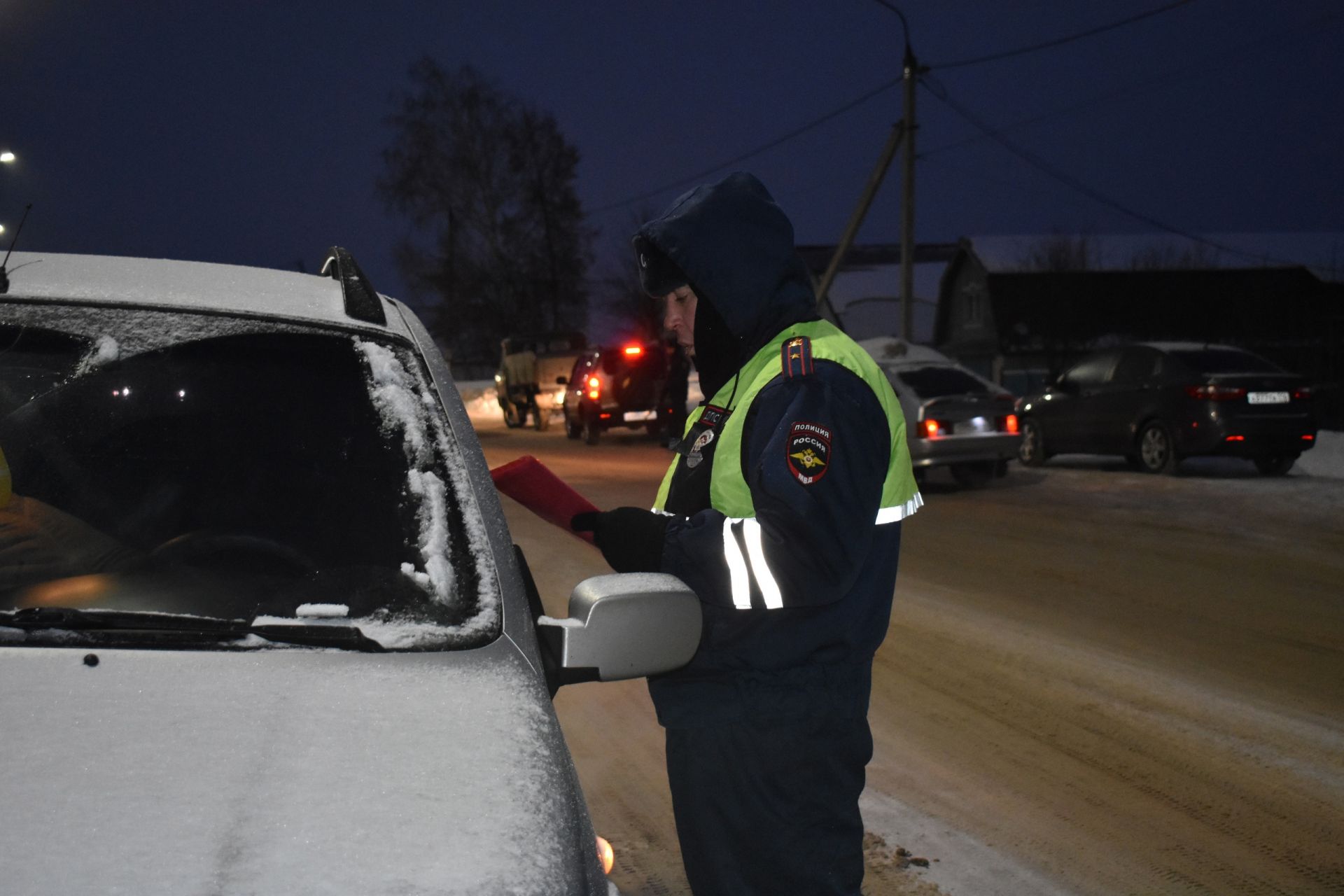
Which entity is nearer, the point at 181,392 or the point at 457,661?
the point at 457,661

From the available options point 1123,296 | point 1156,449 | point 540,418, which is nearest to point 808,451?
point 1156,449

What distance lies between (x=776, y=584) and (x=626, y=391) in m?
21.5

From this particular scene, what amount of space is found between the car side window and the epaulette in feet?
45.2

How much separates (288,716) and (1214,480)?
45.8 feet

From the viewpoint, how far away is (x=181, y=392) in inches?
89.4

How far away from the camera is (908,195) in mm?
21766

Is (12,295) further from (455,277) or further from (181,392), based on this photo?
(455,277)

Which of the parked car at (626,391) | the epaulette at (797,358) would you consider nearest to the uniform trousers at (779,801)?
the epaulette at (797,358)

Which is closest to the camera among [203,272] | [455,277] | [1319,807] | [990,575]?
[203,272]

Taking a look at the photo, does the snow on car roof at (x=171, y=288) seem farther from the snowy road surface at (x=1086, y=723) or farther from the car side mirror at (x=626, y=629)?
the snowy road surface at (x=1086, y=723)

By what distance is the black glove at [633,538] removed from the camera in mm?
2109

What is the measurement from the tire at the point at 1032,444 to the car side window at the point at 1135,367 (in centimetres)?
142

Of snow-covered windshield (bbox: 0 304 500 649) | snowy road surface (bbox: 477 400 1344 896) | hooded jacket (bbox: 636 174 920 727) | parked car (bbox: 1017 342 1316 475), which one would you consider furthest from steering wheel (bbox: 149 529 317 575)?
parked car (bbox: 1017 342 1316 475)

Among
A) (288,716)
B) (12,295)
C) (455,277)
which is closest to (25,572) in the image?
(12,295)
